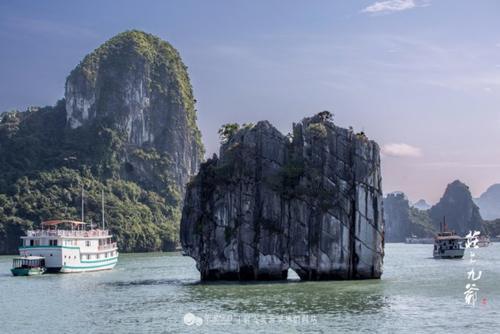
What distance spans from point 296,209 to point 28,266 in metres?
35.8

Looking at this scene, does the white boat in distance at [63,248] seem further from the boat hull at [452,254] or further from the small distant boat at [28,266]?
the boat hull at [452,254]

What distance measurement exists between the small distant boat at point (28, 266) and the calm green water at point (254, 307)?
11792 mm

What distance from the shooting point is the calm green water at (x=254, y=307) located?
1686 inches

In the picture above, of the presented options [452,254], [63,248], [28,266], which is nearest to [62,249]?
[63,248]

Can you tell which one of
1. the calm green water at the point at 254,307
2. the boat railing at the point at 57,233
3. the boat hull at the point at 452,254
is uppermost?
the boat railing at the point at 57,233

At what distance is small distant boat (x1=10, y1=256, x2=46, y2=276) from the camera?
85500mm

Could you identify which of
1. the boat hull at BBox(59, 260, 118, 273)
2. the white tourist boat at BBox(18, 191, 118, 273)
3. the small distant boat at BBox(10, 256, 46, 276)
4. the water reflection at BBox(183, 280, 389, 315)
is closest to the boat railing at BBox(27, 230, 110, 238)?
the white tourist boat at BBox(18, 191, 118, 273)

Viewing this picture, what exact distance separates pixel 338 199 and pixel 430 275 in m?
17.7

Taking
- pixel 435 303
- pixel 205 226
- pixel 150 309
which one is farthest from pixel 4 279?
pixel 435 303

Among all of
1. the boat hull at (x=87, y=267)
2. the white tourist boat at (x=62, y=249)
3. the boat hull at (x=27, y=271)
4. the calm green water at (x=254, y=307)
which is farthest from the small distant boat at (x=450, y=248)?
the boat hull at (x=27, y=271)

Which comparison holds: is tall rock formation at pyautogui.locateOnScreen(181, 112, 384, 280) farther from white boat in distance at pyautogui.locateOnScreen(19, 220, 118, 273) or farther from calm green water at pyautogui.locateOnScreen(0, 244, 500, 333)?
white boat in distance at pyautogui.locateOnScreen(19, 220, 118, 273)

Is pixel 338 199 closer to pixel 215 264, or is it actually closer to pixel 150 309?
pixel 215 264

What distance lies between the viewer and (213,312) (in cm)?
4828

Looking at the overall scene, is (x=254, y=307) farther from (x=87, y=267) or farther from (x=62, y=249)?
(x=87, y=267)
